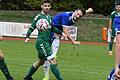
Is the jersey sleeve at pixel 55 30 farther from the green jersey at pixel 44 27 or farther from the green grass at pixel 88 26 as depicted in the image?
the green grass at pixel 88 26

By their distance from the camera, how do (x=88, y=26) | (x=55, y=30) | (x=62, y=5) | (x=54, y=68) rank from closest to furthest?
(x=54, y=68) < (x=55, y=30) < (x=88, y=26) < (x=62, y=5)

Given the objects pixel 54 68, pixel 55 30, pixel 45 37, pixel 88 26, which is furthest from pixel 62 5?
pixel 54 68

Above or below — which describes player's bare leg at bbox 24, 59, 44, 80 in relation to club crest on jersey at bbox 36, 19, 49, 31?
below

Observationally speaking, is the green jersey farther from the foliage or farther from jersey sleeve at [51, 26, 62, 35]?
the foliage

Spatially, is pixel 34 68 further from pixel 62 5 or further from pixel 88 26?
pixel 62 5

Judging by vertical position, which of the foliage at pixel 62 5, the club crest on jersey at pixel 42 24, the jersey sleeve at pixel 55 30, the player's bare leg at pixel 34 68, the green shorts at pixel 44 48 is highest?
the club crest on jersey at pixel 42 24

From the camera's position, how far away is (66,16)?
11.1 metres

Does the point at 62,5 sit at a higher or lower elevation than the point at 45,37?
lower

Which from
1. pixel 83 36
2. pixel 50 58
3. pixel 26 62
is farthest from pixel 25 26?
pixel 50 58

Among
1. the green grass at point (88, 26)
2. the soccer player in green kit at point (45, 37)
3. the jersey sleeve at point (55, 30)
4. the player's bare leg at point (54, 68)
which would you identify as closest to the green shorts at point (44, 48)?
the soccer player in green kit at point (45, 37)

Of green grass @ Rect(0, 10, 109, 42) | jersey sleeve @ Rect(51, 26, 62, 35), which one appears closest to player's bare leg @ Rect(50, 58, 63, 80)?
jersey sleeve @ Rect(51, 26, 62, 35)

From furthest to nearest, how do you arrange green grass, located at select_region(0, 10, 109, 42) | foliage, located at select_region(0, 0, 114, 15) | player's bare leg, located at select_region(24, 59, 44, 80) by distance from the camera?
foliage, located at select_region(0, 0, 114, 15) < green grass, located at select_region(0, 10, 109, 42) < player's bare leg, located at select_region(24, 59, 44, 80)

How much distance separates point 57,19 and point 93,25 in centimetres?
2528

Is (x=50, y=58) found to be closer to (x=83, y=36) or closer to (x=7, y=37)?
(x=7, y=37)
